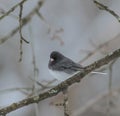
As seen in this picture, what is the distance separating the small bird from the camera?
12.0 ft

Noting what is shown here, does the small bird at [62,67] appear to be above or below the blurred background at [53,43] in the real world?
above

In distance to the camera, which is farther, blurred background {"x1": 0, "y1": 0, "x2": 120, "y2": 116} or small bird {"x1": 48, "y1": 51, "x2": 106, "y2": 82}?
blurred background {"x1": 0, "y1": 0, "x2": 120, "y2": 116}

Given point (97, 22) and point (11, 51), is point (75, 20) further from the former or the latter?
point (11, 51)

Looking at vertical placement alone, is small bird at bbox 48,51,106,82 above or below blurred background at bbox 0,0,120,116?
above

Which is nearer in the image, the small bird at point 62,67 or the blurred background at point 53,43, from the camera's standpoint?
the small bird at point 62,67

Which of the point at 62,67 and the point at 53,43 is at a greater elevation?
the point at 62,67

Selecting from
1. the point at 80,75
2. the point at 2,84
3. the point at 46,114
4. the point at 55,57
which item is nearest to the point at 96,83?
the point at 46,114

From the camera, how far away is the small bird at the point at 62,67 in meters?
3.66

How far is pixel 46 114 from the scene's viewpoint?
22.5 ft

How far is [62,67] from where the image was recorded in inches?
152

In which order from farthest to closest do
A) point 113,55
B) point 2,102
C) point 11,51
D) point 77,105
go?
point 11,51 → point 2,102 → point 77,105 → point 113,55

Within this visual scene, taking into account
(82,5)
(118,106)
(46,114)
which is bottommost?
(46,114)

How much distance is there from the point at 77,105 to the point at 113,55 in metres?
3.60

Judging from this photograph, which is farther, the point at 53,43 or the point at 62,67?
the point at 53,43
